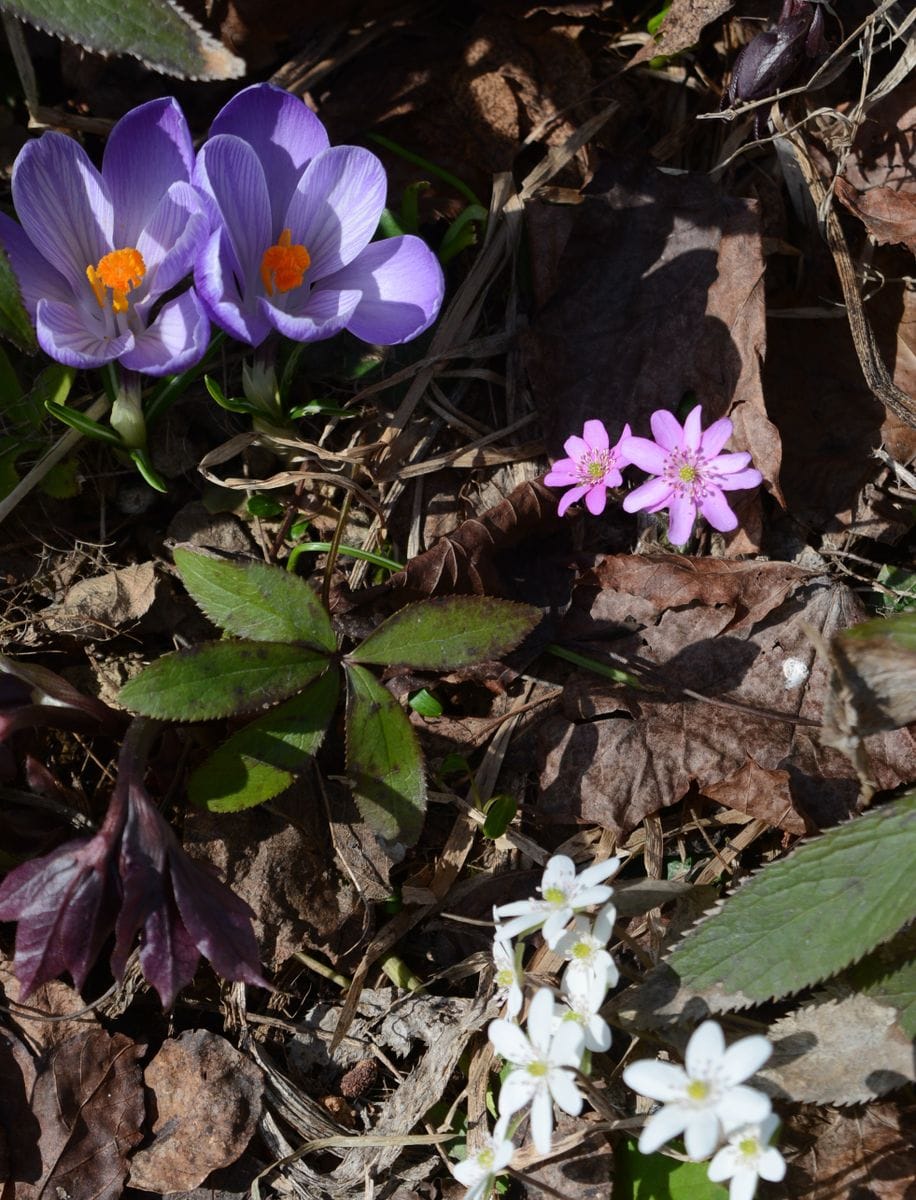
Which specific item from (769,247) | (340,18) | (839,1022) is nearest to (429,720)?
(839,1022)

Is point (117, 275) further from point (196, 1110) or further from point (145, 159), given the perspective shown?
point (196, 1110)

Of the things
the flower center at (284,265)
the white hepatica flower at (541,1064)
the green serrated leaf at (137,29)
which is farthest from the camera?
the flower center at (284,265)

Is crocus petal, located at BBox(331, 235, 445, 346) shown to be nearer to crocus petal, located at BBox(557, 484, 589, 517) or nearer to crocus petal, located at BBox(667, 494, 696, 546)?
crocus petal, located at BBox(557, 484, 589, 517)

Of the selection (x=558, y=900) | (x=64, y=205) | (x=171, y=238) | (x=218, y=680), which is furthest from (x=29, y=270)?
(x=558, y=900)

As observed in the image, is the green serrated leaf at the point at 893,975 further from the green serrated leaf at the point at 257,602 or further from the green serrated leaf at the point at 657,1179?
the green serrated leaf at the point at 257,602

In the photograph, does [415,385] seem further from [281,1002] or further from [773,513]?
[281,1002]

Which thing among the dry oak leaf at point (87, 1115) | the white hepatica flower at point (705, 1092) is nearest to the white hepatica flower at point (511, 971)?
the white hepatica flower at point (705, 1092)
